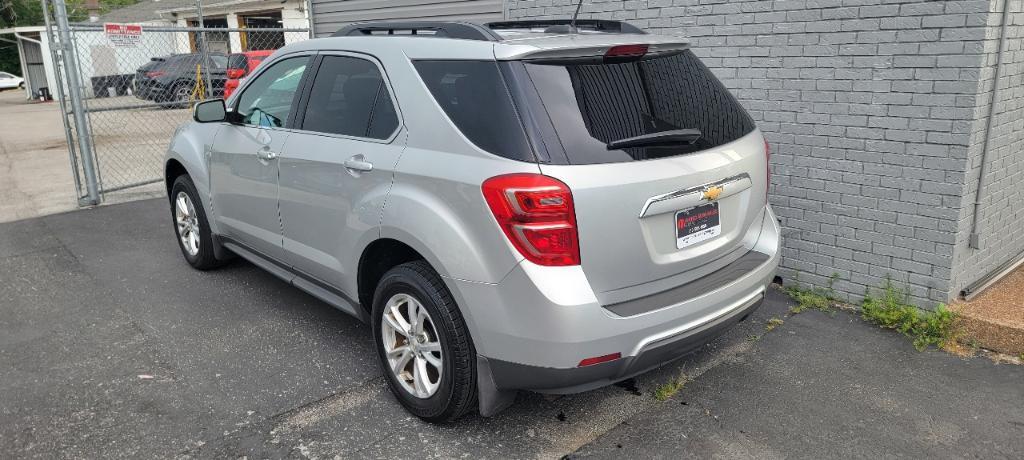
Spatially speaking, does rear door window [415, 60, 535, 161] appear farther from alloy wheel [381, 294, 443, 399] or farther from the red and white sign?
the red and white sign

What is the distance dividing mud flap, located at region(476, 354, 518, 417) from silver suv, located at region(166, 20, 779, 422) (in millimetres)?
11

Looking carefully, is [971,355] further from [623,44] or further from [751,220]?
[623,44]

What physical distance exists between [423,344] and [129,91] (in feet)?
62.8

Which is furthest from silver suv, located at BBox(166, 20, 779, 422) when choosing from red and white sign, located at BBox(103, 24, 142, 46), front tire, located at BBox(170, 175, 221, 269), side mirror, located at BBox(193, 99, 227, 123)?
red and white sign, located at BBox(103, 24, 142, 46)

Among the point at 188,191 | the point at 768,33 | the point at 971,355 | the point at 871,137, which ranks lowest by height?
the point at 971,355

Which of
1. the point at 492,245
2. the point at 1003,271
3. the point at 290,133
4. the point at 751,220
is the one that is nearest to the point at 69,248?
the point at 290,133

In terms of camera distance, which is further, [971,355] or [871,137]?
[871,137]

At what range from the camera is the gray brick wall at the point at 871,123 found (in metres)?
4.21

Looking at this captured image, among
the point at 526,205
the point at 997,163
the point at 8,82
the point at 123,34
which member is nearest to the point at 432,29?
the point at 526,205

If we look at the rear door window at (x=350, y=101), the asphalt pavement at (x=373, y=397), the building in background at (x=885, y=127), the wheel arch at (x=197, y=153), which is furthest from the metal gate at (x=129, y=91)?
the building in background at (x=885, y=127)

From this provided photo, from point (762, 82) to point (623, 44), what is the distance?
2.25 m

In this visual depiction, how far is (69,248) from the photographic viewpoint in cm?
638

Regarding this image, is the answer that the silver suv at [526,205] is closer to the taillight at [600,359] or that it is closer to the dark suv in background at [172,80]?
the taillight at [600,359]

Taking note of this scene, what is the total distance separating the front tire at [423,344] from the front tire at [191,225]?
2.41 metres
